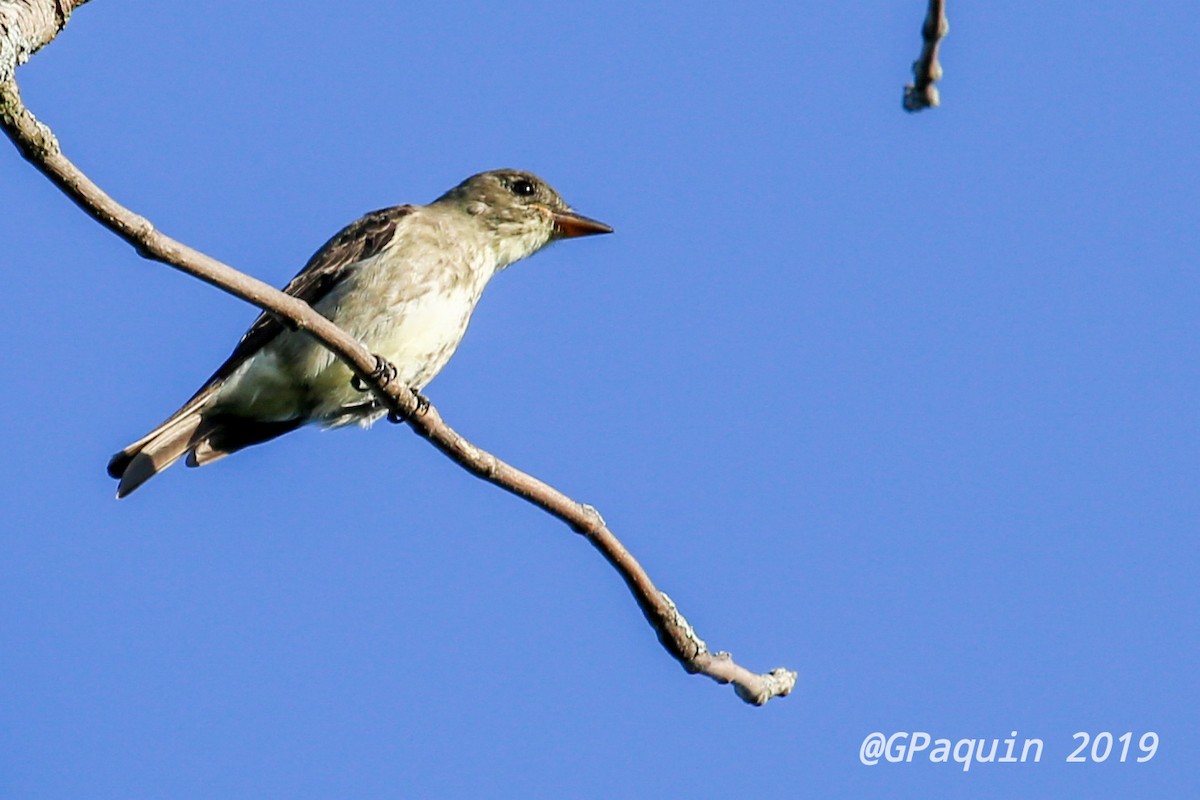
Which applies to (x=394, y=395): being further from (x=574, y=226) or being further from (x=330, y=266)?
(x=574, y=226)

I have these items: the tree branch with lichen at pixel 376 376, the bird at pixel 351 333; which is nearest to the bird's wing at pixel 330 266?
the bird at pixel 351 333

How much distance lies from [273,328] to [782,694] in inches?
150

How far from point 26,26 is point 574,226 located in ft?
17.0

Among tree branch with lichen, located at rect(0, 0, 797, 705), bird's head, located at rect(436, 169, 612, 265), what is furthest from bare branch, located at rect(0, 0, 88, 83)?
bird's head, located at rect(436, 169, 612, 265)

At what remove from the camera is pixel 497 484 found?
16.5 ft

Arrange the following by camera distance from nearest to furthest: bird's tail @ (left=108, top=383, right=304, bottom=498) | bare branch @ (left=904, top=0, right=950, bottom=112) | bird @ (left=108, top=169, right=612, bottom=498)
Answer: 1. bare branch @ (left=904, top=0, right=950, bottom=112)
2. bird's tail @ (left=108, top=383, right=304, bottom=498)
3. bird @ (left=108, top=169, right=612, bottom=498)

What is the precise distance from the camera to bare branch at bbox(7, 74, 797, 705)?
359 centimetres

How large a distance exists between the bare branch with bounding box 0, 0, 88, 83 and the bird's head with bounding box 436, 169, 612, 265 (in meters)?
4.77

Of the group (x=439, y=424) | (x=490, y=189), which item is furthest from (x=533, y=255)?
(x=439, y=424)

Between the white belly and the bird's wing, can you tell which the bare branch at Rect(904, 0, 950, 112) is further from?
the bird's wing

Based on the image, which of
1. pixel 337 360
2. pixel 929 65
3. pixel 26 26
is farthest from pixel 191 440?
pixel 929 65

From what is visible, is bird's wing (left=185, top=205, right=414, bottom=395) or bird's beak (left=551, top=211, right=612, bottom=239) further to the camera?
bird's beak (left=551, top=211, right=612, bottom=239)

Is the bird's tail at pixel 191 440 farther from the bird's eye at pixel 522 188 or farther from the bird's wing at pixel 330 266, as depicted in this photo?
the bird's eye at pixel 522 188

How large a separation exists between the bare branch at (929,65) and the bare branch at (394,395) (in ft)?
6.02
